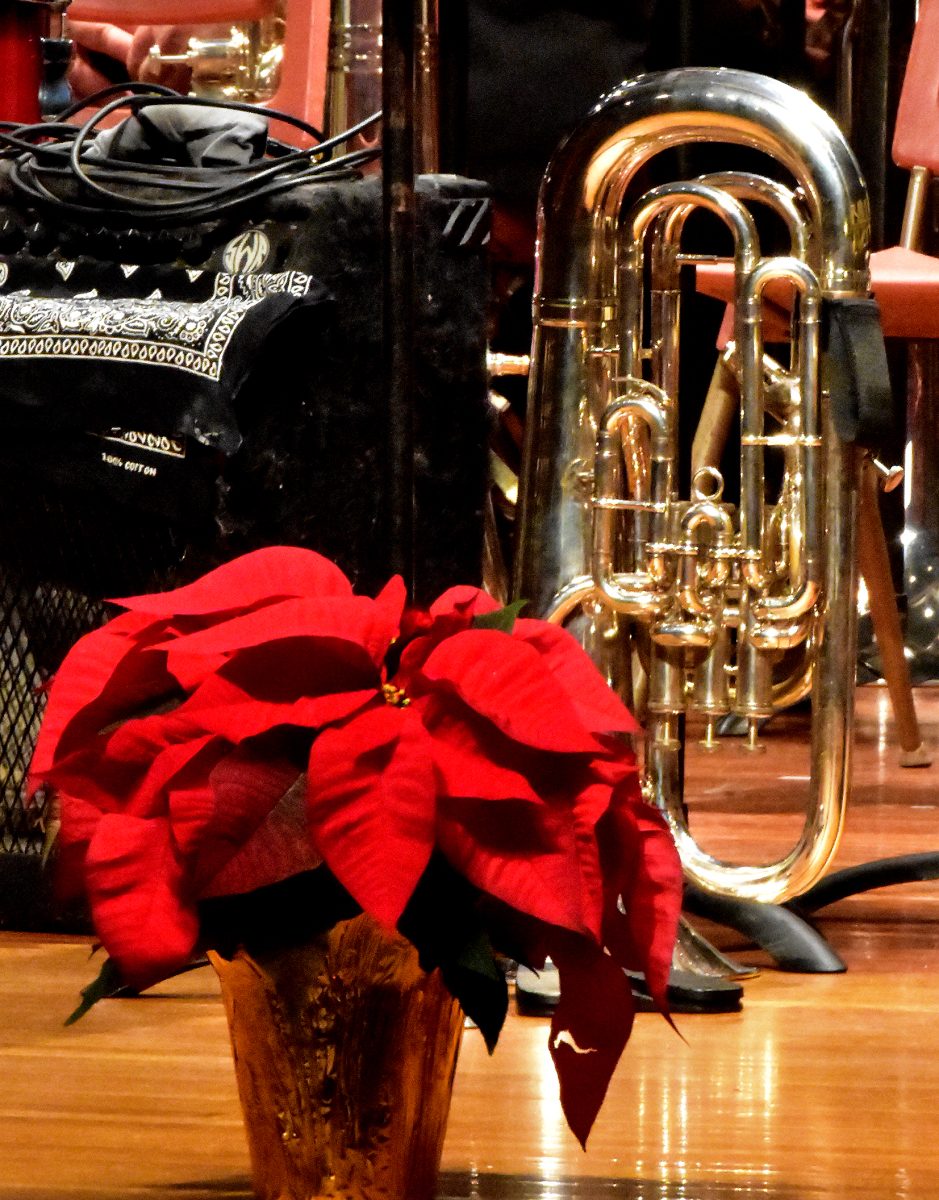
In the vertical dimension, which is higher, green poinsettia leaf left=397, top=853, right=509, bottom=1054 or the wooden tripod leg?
green poinsettia leaf left=397, top=853, right=509, bottom=1054

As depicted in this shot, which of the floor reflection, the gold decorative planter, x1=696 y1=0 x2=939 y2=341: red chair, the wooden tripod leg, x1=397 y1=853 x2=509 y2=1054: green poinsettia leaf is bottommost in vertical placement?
the wooden tripod leg

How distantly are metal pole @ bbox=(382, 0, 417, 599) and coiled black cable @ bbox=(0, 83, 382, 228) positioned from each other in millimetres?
600

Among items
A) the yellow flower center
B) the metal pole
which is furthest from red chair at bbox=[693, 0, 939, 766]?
the yellow flower center

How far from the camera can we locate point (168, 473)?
1.40m

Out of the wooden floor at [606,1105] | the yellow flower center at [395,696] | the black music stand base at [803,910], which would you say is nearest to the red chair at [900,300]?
the black music stand base at [803,910]

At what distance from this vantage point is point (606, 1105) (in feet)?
3.57

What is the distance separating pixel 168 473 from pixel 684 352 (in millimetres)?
1355

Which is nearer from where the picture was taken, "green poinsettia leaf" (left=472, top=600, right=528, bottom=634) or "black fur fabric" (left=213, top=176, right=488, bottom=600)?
"green poinsettia leaf" (left=472, top=600, right=528, bottom=634)

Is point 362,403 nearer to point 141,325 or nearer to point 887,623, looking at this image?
point 141,325

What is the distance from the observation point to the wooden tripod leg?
7.23ft

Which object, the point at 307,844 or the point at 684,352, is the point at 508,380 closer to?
the point at 684,352

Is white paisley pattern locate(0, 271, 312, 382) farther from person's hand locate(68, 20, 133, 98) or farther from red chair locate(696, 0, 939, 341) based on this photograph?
person's hand locate(68, 20, 133, 98)

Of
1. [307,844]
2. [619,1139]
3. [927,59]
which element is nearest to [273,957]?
[307,844]

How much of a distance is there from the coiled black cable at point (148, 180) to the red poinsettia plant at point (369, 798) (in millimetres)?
681
